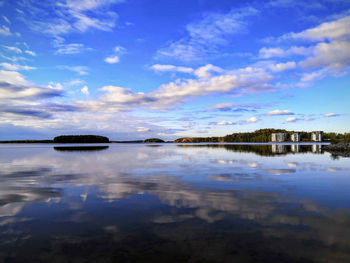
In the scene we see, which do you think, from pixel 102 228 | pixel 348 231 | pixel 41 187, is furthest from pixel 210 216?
pixel 41 187

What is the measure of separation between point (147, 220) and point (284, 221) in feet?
19.2

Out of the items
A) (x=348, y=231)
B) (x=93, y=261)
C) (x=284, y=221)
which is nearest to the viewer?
(x=93, y=261)

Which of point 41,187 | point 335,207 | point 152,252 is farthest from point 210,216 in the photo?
point 41,187

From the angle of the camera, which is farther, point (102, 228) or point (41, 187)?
point (41, 187)

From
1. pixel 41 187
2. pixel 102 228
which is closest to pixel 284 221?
pixel 102 228

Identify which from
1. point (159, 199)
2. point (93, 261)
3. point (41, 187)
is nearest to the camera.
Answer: point (93, 261)

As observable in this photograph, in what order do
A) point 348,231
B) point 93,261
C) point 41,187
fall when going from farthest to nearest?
point 41,187 → point 348,231 → point 93,261

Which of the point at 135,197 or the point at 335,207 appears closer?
the point at 335,207

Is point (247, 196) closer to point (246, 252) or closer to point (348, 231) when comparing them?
point (348, 231)

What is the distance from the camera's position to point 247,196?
1418cm

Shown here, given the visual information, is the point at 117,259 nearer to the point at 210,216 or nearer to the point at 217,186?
the point at 210,216

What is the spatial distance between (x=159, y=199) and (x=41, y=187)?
9.97m

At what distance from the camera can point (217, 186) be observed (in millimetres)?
17266

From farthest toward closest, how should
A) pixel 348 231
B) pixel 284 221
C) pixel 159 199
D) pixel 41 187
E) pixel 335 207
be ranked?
pixel 41 187
pixel 159 199
pixel 335 207
pixel 284 221
pixel 348 231
